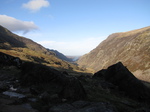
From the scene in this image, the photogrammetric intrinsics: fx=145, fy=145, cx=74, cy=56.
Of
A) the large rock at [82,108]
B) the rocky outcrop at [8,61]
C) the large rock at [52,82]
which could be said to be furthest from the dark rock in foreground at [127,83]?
the rocky outcrop at [8,61]

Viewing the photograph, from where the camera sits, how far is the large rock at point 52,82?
15274 millimetres

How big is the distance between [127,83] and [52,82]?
13349 millimetres

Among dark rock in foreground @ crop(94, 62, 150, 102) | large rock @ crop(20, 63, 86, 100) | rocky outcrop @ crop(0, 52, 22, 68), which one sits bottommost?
dark rock in foreground @ crop(94, 62, 150, 102)

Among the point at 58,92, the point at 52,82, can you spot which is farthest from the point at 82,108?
the point at 52,82

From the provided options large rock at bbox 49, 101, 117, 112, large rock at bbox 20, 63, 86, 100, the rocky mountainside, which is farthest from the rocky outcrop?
large rock at bbox 49, 101, 117, 112

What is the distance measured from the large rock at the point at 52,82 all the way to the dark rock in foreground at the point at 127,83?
1108 cm

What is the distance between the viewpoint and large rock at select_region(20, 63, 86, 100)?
50.1 ft

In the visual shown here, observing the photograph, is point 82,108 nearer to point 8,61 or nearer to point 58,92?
point 58,92

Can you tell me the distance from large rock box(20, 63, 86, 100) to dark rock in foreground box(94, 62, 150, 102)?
11084 millimetres

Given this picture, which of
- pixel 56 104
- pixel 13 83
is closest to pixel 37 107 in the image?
pixel 56 104

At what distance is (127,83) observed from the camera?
2445 cm

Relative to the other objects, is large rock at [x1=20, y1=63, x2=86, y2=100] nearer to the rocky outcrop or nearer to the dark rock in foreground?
the rocky outcrop

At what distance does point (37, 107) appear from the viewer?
12211 mm

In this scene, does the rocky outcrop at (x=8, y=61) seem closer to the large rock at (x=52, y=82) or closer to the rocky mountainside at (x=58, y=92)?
the rocky mountainside at (x=58, y=92)
